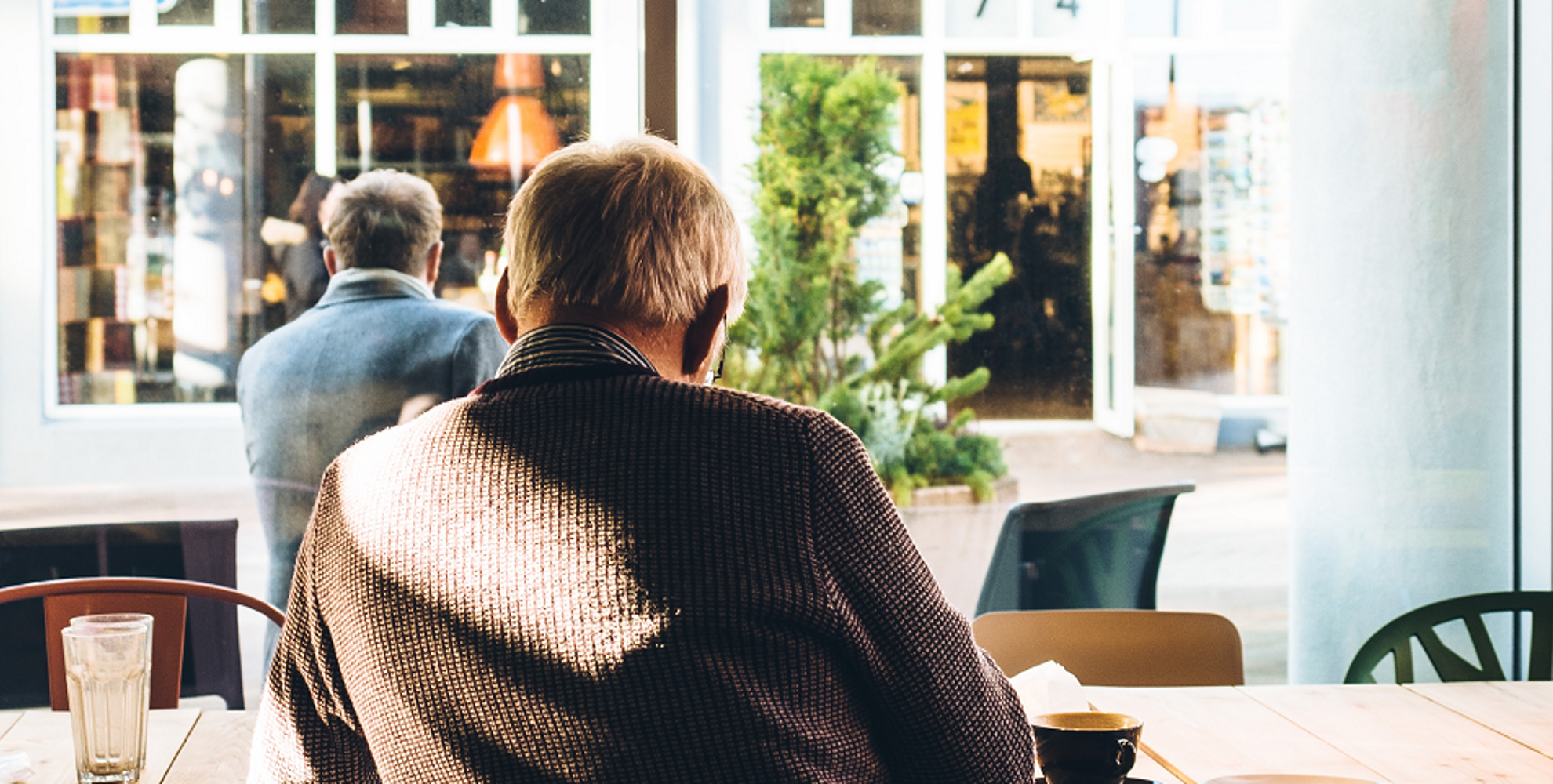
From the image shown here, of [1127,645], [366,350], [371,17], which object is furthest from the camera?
[371,17]

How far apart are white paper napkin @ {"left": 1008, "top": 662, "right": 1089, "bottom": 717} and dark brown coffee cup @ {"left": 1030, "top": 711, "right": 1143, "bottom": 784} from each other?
25 cm

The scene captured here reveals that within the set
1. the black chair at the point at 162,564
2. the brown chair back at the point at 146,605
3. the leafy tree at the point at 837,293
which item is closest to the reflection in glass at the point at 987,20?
the leafy tree at the point at 837,293

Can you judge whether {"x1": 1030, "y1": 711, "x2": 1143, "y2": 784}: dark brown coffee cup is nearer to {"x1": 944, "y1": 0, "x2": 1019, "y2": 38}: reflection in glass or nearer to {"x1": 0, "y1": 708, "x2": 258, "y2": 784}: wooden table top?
{"x1": 0, "y1": 708, "x2": 258, "y2": 784}: wooden table top

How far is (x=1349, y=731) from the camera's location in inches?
63.9

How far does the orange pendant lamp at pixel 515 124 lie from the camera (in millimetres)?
3389

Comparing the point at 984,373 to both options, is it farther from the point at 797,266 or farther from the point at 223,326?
the point at 223,326

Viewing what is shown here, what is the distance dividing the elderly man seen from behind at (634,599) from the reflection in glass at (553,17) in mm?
2560

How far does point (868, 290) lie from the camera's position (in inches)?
138

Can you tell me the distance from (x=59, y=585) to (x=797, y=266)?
1.97 metres

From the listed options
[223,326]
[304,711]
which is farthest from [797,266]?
[304,711]

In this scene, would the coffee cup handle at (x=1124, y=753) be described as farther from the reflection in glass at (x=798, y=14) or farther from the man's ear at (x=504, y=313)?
the reflection in glass at (x=798, y=14)

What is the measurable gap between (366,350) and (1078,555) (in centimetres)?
185

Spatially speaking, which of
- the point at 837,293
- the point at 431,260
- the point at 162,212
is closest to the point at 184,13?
the point at 162,212

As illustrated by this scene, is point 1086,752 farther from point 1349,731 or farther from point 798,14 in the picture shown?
point 798,14
